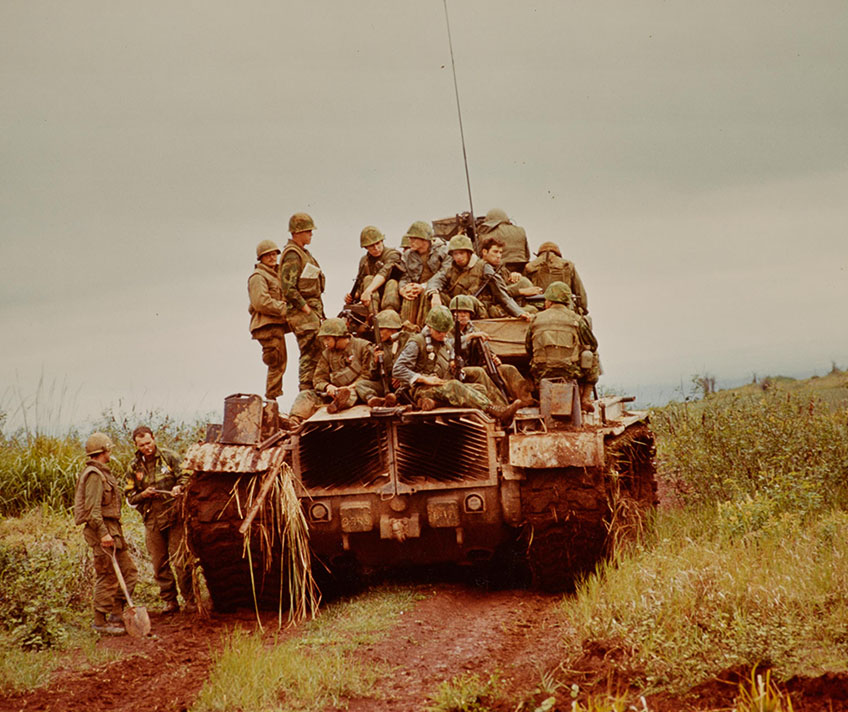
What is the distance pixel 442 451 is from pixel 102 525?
111 inches

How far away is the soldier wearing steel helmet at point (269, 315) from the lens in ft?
39.1

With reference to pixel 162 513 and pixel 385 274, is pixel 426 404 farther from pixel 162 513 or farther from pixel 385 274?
pixel 385 274

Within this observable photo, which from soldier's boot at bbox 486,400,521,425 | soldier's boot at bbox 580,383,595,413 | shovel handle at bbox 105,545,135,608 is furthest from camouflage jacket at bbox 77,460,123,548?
soldier's boot at bbox 580,383,595,413

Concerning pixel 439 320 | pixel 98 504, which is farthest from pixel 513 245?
pixel 98 504

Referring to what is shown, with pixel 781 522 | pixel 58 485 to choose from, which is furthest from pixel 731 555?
pixel 58 485

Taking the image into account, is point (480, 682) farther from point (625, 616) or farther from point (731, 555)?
point (731, 555)

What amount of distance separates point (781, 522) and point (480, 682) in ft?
11.7

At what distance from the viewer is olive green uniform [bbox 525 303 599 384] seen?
10.7m

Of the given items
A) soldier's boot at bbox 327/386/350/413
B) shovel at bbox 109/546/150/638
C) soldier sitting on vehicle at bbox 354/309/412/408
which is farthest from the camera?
soldier sitting on vehicle at bbox 354/309/412/408

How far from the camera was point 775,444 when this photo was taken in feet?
39.8

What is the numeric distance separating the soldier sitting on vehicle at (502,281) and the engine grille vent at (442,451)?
9.48ft

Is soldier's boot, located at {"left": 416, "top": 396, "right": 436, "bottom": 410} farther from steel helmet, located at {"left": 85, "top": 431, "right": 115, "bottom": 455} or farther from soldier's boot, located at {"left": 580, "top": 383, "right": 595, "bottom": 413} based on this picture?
steel helmet, located at {"left": 85, "top": 431, "right": 115, "bottom": 455}

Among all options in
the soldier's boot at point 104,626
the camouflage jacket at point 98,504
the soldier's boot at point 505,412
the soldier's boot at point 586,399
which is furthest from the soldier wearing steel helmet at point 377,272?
the soldier's boot at point 104,626

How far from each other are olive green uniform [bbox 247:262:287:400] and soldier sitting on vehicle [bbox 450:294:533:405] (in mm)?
1974
